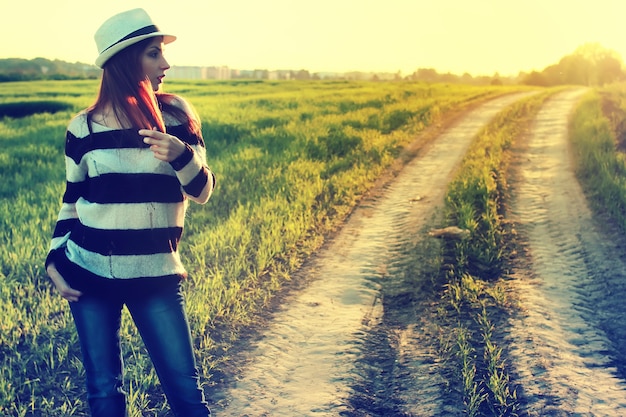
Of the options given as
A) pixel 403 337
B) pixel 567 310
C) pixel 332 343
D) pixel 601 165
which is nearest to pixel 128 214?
pixel 332 343

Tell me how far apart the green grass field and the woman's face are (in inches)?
75.1

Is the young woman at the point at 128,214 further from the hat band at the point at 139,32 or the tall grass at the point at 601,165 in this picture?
the tall grass at the point at 601,165

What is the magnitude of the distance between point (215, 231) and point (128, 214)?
4.14m

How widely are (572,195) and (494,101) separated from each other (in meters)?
15.9

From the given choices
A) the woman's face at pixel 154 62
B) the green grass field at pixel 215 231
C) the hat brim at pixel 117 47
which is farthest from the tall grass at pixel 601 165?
the hat brim at pixel 117 47

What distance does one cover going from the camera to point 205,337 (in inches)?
162

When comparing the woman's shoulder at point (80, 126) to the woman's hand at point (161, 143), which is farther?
the woman's shoulder at point (80, 126)

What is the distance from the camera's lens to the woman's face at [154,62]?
84.7 inches

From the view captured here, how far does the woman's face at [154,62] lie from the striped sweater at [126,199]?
0.25 metres

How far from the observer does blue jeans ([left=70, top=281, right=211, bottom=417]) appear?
2.16 m

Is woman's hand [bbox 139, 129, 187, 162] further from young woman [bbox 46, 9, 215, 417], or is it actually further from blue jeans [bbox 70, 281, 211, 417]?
blue jeans [bbox 70, 281, 211, 417]

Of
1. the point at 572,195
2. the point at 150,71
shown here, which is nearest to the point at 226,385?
the point at 150,71

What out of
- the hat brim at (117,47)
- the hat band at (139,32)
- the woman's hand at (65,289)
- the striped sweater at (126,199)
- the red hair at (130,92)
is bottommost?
the woman's hand at (65,289)

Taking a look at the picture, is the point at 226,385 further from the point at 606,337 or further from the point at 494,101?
the point at 494,101
